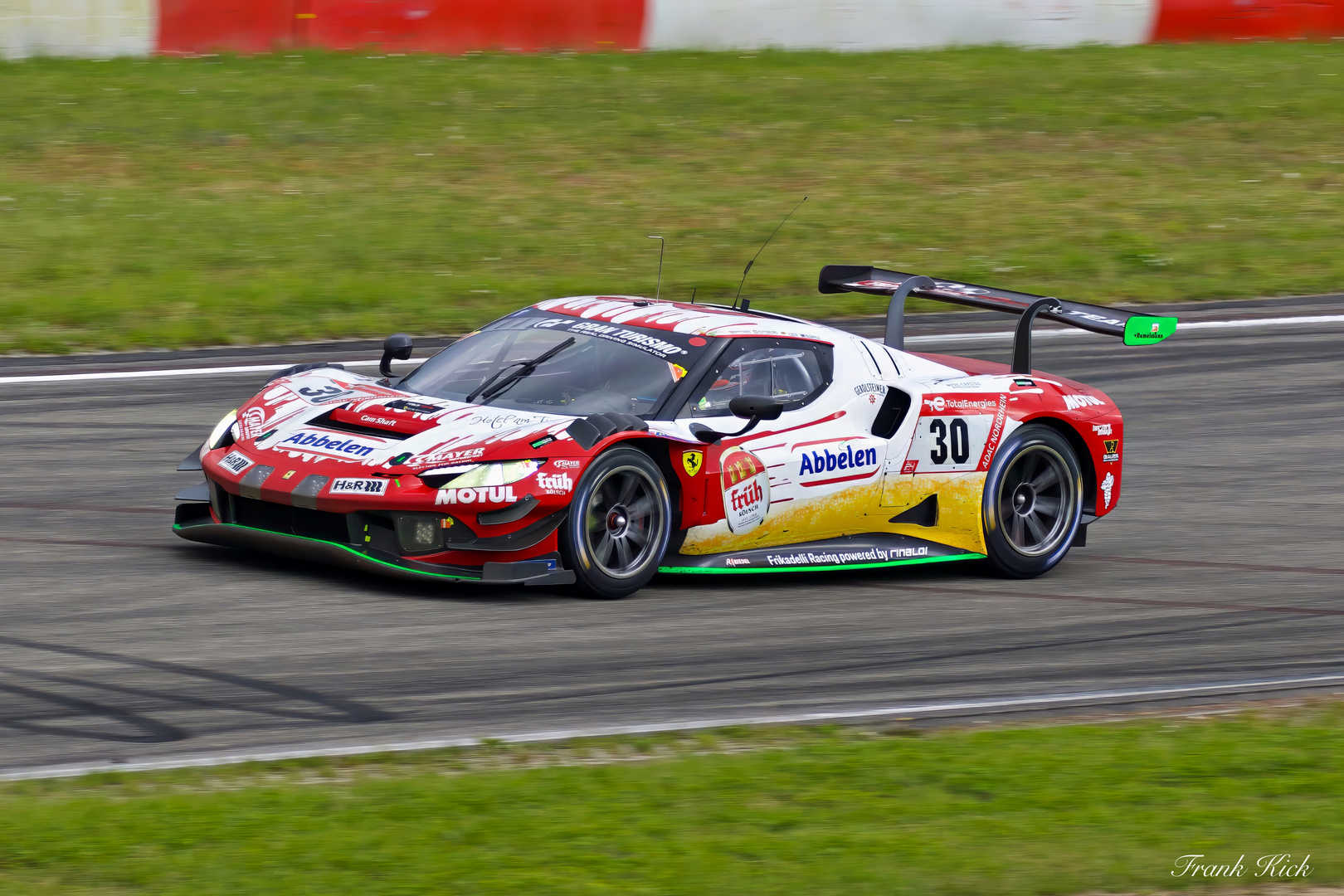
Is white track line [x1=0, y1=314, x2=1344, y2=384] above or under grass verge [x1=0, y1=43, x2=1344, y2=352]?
under

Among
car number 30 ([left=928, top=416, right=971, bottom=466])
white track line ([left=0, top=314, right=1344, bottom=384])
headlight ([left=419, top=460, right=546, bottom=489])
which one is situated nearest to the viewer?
headlight ([left=419, top=460, right=546, bottom=489])

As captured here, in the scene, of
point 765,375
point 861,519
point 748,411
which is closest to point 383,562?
point 748,411

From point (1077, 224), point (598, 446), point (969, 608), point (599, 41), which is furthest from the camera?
point (599, 41)

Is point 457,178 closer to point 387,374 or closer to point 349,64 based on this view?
point 349,64

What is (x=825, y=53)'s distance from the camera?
73.0ft

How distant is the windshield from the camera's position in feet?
29.4

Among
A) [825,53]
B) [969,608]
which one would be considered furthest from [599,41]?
[969,608]

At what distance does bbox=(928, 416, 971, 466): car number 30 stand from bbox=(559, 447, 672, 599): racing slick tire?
61.3 inches

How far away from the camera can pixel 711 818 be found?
225 inches

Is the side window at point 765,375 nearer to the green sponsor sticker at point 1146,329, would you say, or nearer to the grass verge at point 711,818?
the green sponsor sticker at point 1146,329

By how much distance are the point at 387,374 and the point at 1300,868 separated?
564 cm

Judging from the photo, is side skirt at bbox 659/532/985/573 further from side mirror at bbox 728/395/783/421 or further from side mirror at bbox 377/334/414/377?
side mirror at bbox 377/334/414/377

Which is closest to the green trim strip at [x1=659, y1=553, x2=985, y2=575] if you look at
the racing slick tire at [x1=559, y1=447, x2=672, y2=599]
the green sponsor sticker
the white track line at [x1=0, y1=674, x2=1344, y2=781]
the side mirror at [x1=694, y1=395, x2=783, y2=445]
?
the racing slick tire at [x1=559, y1=447, x2=672, y2=599]

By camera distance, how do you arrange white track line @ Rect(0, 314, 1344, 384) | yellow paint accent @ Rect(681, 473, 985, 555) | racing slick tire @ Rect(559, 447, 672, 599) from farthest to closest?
white track line @ Rect(0, 314, 1344, 384) → yellow paint accent @ Rect(681, 473, 985, 555) → racing slick tire @ Rect(559, 447, 672, 599)
